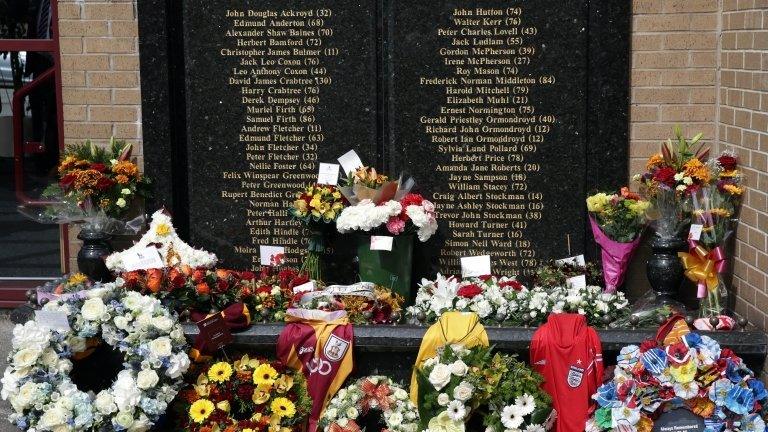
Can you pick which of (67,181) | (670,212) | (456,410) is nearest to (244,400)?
(456,410)

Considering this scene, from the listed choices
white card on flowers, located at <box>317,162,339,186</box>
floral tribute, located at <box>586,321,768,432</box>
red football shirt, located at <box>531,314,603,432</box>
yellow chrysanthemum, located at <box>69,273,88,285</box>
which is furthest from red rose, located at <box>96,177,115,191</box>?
floral tribute, located at <box>586,321,768,432</box>

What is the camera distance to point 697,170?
608cm

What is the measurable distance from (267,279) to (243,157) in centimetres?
86

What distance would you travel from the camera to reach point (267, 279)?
654 cm

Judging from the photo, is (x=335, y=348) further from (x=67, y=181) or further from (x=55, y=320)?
(x=67, y=181)

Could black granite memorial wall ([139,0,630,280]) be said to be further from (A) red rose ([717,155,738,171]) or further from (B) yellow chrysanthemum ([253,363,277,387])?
(B) yellow chrysanthemum ([253,363,277,387])

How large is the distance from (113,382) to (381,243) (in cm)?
171

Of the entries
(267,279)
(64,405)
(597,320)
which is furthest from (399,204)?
(64,405)

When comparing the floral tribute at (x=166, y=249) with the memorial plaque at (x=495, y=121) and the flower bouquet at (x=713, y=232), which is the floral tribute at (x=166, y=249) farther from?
the flower bouquet at (x=713, y=232)

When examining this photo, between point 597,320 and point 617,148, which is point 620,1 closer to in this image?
point 617,148

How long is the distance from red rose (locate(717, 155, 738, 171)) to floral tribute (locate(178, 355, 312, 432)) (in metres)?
2.62

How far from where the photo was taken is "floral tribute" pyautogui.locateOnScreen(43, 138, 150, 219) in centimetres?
657

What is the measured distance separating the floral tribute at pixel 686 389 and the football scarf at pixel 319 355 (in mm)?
1355

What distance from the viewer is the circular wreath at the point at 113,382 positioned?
5.45m
